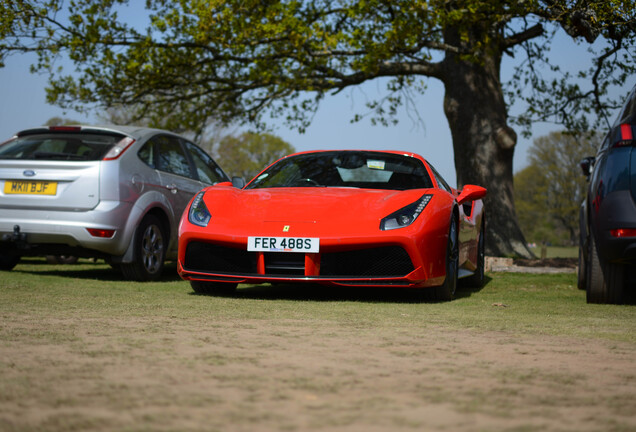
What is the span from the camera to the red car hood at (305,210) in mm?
6047

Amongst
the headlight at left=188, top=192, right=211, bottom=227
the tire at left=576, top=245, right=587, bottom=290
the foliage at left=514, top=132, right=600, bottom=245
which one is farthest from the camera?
the foliage at left=514, top=132, right=600, bottom=245

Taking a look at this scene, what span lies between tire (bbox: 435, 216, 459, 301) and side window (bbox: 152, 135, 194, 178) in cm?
350

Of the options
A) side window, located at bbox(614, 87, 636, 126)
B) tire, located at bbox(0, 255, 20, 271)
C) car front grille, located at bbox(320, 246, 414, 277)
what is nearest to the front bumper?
car front grille, located at bbox(320, 246, 414, 277)

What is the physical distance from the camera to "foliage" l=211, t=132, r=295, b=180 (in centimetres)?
4906

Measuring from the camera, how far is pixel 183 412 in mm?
2471

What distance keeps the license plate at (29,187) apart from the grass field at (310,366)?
6.53 ft

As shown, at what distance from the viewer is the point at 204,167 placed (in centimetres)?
988

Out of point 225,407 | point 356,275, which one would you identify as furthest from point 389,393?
point 356,275

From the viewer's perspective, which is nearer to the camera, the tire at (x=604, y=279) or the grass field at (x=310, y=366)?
the grass field at (x=310, y=366)

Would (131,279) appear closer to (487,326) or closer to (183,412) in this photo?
(487,326)

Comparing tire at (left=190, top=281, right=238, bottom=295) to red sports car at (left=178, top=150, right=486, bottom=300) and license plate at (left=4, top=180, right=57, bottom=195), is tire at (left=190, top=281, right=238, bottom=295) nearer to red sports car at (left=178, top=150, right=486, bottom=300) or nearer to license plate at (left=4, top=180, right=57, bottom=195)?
red sports car at (left=178, top=150, right=486, bottom=300)

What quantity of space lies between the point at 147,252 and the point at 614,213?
464 cm

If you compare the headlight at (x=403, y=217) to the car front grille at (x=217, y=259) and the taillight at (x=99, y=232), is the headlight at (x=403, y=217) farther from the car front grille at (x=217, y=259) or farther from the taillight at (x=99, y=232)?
the taillight at (x=99, y=232)

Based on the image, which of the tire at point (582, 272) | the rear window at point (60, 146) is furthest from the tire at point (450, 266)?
the rear window at point (60, 146)
